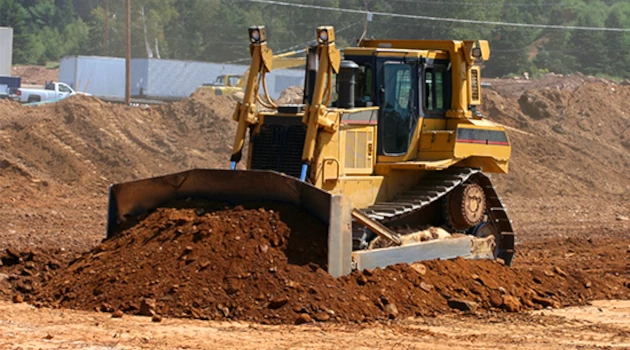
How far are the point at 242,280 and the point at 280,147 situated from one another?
2.63 metres

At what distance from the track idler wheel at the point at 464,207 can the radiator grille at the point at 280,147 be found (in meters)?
2.63

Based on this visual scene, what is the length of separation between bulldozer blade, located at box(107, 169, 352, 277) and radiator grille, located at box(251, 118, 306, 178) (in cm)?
109

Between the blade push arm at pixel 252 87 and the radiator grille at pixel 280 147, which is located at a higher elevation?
the blade push arm at pixel 252 87

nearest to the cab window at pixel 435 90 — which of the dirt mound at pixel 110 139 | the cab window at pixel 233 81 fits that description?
the dirt mound at pixel 110 139

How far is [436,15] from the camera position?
222 feet

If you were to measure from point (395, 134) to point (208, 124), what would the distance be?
1715 centimetres

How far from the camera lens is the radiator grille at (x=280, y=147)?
12.4 metres

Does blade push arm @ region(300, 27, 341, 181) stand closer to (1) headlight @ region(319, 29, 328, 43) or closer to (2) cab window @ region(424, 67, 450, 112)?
(1) headlight @ region(319, 29, 328, 43)

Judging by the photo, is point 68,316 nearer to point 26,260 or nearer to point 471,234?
point 26,260

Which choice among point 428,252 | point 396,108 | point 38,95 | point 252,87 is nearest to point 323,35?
point 252,87

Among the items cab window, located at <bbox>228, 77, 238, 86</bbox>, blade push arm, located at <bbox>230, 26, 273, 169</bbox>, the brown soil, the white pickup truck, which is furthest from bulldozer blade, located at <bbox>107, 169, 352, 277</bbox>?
the brown soil

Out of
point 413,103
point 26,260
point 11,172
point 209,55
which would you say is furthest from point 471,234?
point 209,55

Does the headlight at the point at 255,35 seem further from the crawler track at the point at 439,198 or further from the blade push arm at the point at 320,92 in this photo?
the crawler track at the point at 439,198

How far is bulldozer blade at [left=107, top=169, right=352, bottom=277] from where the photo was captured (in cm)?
1083
